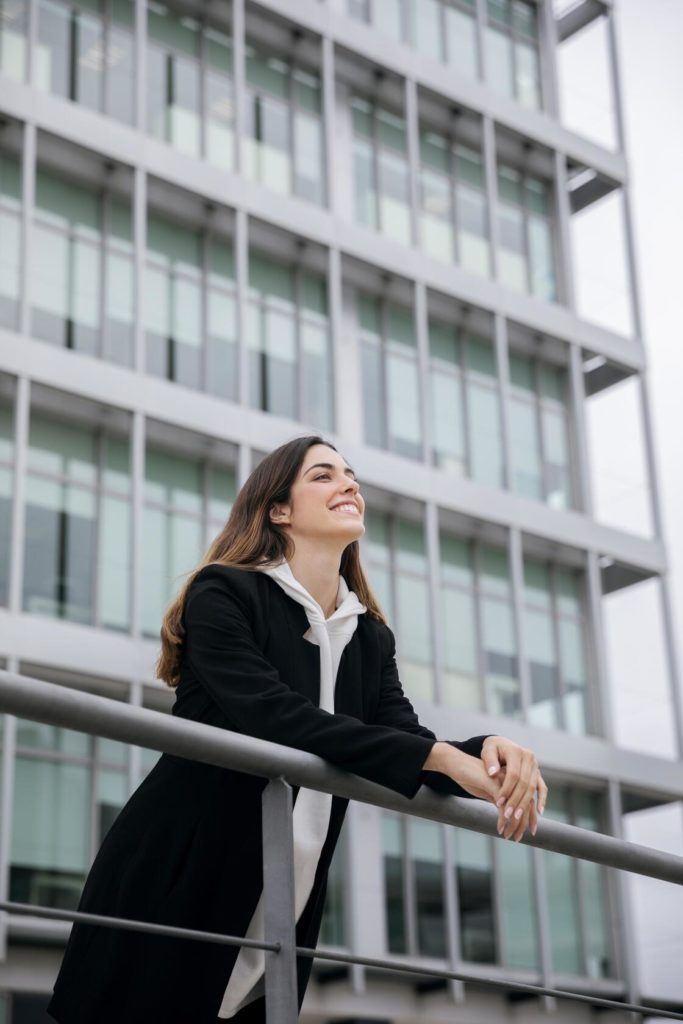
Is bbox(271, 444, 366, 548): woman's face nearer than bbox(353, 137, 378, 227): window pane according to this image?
Yes

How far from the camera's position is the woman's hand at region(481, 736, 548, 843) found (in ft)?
10.1

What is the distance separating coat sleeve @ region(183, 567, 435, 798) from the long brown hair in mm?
114

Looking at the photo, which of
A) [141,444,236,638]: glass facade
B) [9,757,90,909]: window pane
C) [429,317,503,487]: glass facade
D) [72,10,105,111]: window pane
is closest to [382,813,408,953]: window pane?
[141,444,236,638]: glass facade

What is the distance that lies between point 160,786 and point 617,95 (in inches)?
1144

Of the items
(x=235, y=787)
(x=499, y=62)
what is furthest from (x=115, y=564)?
(x=235, y=787)

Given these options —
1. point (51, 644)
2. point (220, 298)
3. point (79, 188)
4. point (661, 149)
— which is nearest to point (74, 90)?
point (79, 188)

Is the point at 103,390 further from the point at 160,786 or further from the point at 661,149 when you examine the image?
the point at 661,149

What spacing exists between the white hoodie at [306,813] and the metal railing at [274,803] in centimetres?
24

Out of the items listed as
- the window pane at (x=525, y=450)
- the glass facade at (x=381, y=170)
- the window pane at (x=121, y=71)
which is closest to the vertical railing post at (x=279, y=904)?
the window pane at (x=121, y=71)

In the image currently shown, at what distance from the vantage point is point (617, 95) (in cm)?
3025

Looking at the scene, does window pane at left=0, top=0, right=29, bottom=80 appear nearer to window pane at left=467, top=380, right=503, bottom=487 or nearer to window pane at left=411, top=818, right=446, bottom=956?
window pane at left=467, top=380, right=503, bottom=487

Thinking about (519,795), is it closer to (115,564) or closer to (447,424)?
(115,564)

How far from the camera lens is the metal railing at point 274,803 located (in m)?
2.32

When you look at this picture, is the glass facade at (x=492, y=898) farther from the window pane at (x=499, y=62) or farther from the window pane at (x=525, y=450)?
the window pane at (x=499, y=62)
